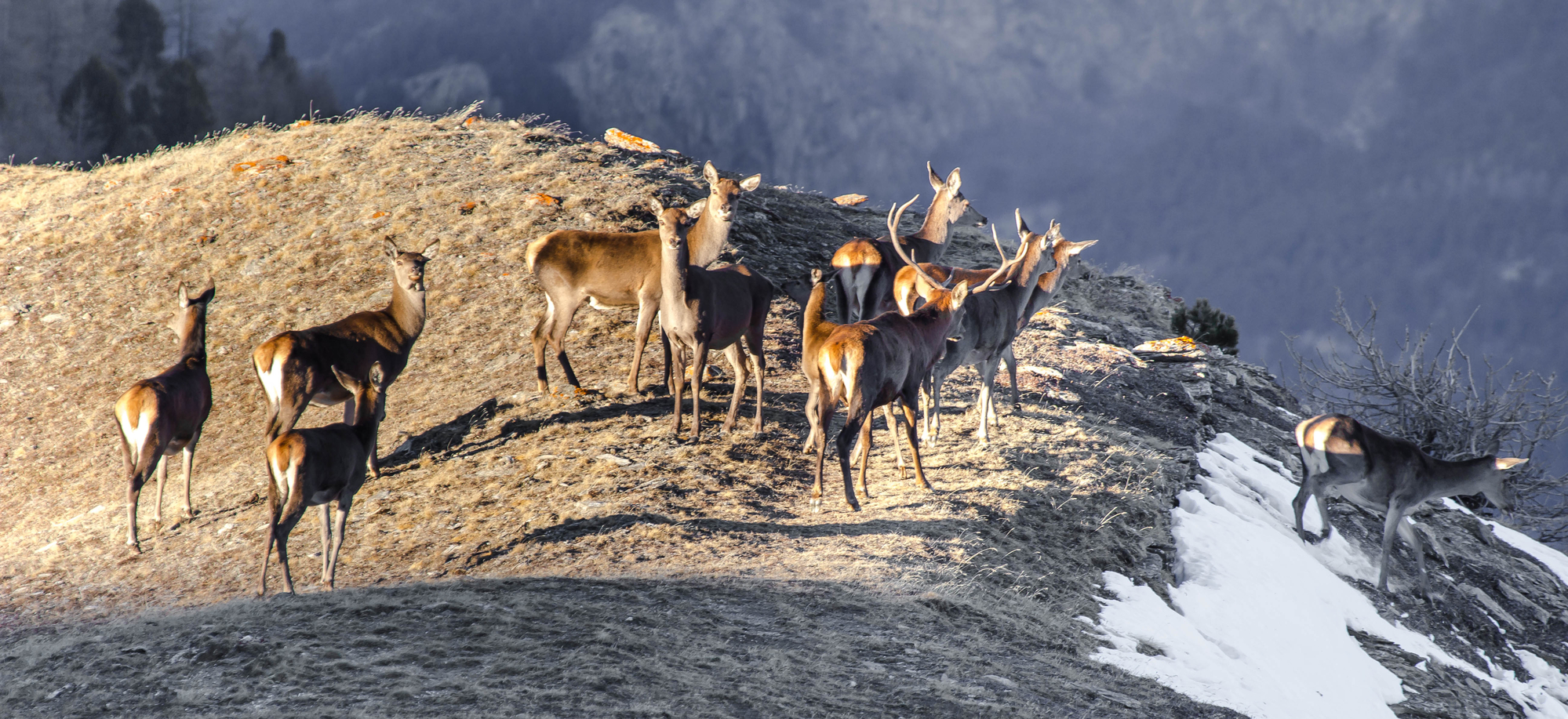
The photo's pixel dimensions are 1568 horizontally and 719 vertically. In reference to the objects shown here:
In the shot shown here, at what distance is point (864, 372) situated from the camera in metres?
9.37

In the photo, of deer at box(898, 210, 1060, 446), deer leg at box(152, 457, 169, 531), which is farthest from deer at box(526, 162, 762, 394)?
deer leg at box(152, 457, 169, 531)

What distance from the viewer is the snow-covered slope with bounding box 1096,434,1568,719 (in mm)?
8828

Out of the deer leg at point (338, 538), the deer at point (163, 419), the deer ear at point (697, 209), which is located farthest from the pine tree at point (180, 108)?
the deer leg at point (338, 538)

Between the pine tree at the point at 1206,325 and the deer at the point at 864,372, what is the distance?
15664mm

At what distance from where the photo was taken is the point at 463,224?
1688cm

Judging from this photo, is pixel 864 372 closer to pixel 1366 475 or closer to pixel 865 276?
pixel 865 276

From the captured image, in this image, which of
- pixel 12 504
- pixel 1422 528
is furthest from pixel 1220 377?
pixel 12 504

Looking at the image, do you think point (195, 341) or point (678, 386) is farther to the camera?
point (678, 386)

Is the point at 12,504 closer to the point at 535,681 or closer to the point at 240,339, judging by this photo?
the point at 240,339

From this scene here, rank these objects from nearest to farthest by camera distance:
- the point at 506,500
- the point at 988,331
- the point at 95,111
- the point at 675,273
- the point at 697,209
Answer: the point at 506,500
the point at 675,273
the point at 988,331
the point at 697,209
the point at 95,111

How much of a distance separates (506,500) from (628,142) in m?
13.1

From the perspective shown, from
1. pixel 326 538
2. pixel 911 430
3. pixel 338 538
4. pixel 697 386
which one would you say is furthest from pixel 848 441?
pixel 326 538

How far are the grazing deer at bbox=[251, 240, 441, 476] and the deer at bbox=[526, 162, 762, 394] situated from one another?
1471 millimetres

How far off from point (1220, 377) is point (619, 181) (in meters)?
11.1
